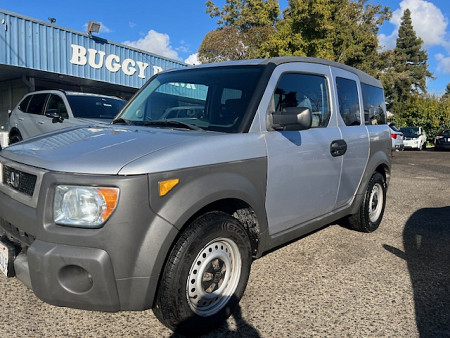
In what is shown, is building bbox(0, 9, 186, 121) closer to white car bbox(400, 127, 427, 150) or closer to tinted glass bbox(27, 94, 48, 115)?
tinted glass bbox(27, 94, 48, 115)

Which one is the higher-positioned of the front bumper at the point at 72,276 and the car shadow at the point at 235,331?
the front bumper at the point at 72,276

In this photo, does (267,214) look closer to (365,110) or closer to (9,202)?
(9,202)

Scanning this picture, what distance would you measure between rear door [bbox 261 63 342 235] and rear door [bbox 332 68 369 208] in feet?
0.52

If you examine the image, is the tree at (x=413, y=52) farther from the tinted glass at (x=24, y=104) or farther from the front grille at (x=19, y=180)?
the front grille at (x=19, y=180)

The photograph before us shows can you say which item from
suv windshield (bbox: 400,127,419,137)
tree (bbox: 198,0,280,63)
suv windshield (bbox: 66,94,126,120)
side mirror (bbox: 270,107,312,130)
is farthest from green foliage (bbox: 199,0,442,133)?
side mirror (bbox: 270,107,312,130)

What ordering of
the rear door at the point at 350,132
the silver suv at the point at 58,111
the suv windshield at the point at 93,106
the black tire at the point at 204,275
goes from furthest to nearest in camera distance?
the suv windshield at the point at 93,106 → the silver suv at the point at 58,111 → the rear door at the point at 350,132 → the black tire at the point at 204,275

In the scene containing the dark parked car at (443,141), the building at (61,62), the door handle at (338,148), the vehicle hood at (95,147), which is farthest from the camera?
the dark parked car at (443,141)

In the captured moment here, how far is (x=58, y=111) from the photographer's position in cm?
671

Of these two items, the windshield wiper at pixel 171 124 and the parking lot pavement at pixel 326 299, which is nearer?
the parking lot pavement at pixel 326 299

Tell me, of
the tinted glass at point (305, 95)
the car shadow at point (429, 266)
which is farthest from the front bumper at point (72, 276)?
the car shadow at point (429, 266)

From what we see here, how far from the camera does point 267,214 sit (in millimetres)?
2766

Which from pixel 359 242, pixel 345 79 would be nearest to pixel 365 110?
pixel 345 79

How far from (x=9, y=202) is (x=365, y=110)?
12.4ft

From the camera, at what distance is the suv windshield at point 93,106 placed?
7.20 m
